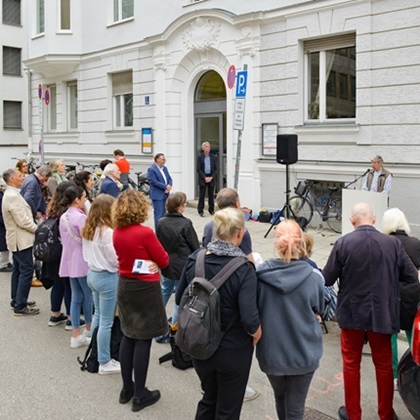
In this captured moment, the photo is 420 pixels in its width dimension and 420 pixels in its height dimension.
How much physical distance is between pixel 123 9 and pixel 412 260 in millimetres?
15481

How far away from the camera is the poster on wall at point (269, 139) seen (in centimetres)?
1257

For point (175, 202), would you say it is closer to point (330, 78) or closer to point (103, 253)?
point (103, 253)

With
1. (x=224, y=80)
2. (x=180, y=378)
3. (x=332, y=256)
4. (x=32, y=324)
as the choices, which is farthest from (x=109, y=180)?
(x=224, y=80)

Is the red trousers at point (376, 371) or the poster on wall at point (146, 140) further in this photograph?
the poster on wall at point (146, 140)

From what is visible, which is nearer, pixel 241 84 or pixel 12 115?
pixel 241 84

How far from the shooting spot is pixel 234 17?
42.8 ft

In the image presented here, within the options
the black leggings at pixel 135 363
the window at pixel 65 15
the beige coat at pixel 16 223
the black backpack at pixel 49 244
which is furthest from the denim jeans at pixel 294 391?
the window at pixel 65 15

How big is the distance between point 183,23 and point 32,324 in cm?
1054

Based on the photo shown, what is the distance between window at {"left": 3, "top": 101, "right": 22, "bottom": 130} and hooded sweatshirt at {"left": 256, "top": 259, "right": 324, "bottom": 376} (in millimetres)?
31065

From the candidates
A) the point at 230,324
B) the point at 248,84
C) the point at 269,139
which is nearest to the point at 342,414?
the point at 230,324

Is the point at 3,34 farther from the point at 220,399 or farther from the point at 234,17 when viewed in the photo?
the point at 220,399

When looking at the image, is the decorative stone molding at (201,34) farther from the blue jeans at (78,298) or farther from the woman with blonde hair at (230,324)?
the woman with blonde hair at (230,324)

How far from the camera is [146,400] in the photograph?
4.24 meters

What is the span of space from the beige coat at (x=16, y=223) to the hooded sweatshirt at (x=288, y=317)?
4358 mm
